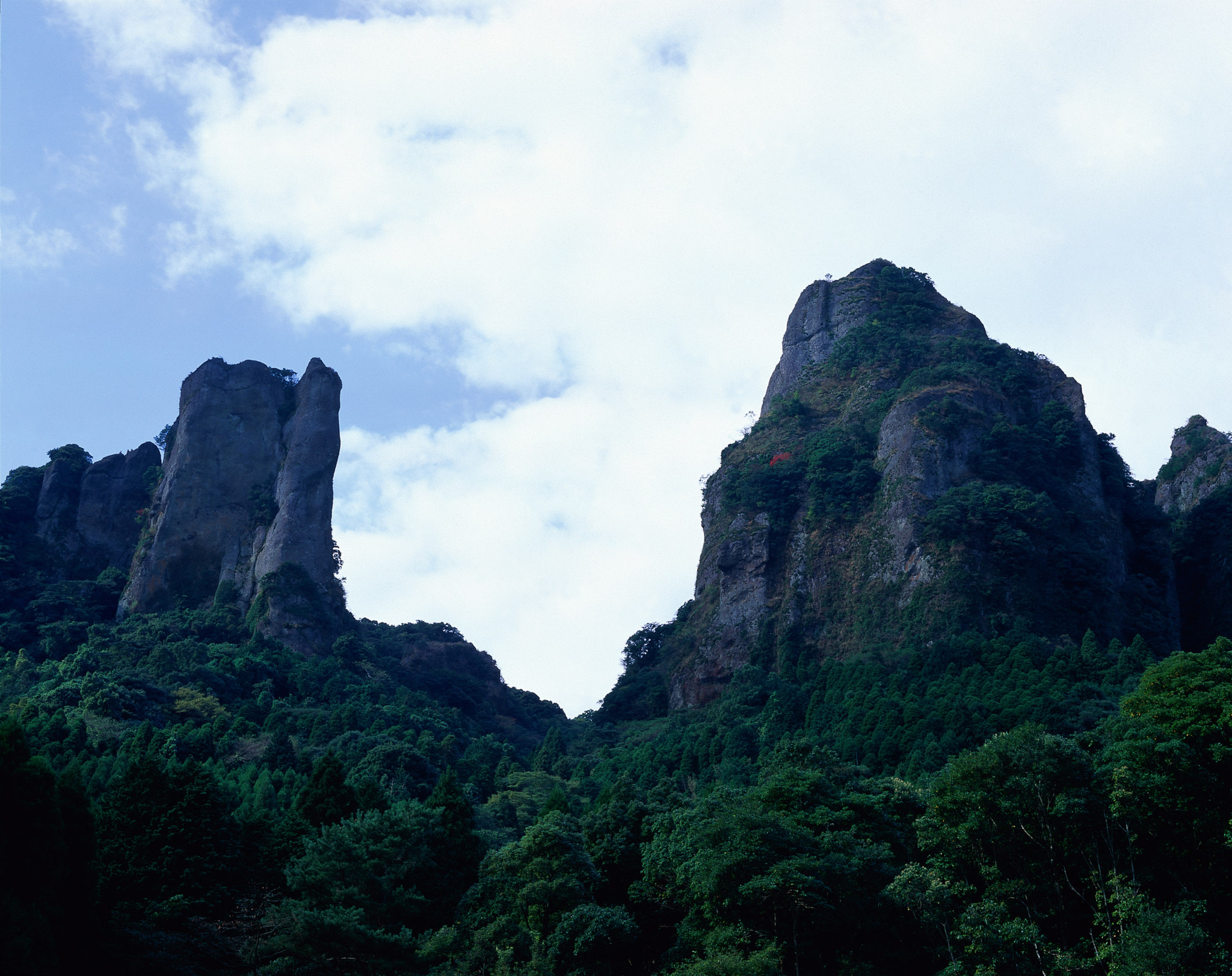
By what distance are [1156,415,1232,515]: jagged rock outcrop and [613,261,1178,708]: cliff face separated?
751 centimetres

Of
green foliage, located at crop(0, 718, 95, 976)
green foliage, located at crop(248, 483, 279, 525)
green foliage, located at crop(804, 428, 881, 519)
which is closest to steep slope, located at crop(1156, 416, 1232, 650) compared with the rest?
green foliage, located at crop(804, 428, 881, 519)

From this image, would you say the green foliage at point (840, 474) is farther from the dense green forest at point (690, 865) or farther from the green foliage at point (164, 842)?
the green foliage at point (164, 842)

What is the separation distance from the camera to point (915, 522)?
61.0 metres

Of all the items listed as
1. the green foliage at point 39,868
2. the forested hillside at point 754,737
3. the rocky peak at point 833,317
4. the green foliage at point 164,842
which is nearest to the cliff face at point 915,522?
the forested hillside at point 754,737

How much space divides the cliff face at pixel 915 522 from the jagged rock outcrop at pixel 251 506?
2216cm

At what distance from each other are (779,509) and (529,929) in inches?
1655

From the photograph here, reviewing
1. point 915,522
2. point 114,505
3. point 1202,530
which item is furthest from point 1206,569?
point 114,505

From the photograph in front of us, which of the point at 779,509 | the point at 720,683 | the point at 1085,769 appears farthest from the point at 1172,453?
the point at 1085,769

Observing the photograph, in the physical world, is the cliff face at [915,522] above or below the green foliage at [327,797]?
above

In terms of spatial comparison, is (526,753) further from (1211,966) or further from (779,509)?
(1211,966)

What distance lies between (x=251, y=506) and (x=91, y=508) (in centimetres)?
1087

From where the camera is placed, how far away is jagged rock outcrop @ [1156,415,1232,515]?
7475cm

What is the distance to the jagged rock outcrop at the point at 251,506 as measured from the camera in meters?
69.9

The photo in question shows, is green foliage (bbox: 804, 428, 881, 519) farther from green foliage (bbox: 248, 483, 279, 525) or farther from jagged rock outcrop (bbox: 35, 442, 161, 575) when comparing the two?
jagged rock outcrop (bbox: 35, 442, 161, 575)
